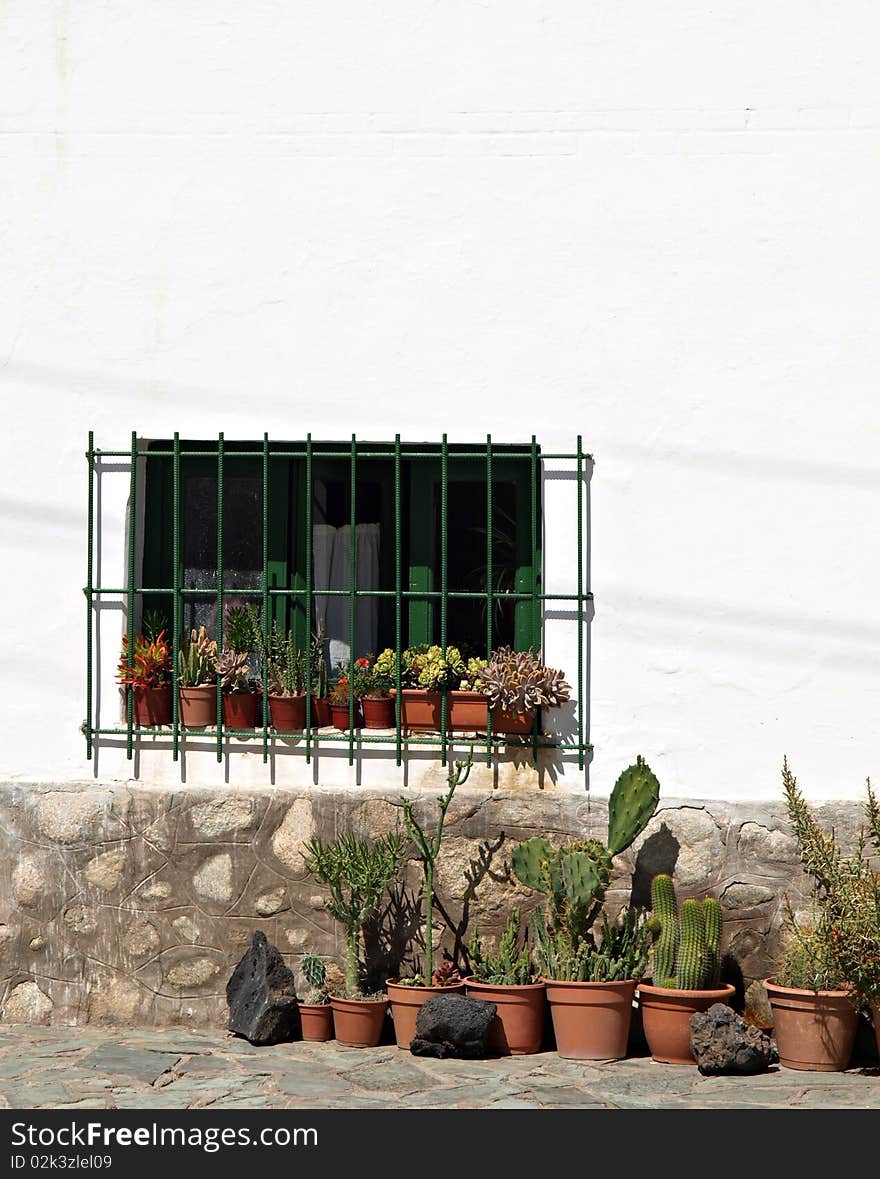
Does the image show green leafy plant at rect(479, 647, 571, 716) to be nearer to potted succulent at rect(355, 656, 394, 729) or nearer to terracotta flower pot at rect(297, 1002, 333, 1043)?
potted succulent at rect(355, 656, 394, 729)

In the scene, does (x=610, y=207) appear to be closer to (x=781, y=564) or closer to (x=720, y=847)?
(x=781, y=564)

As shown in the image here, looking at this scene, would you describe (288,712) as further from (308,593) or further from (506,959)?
(506,959)

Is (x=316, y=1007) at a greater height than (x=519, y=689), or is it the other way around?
(x=519, y=689)

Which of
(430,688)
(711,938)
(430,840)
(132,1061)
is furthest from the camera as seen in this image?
(430,688)

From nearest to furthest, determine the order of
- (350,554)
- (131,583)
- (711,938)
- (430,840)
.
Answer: (711,938)
(430,840)
(131,583)
(350,554)

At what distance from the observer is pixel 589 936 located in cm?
634

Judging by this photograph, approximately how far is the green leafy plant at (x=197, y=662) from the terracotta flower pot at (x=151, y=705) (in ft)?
0.38

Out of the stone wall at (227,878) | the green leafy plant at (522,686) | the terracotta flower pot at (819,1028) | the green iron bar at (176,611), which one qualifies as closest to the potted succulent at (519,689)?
the green leafy plant at (522,686)

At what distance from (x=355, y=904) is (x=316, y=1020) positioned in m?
0.53

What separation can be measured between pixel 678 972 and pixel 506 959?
2.40ft

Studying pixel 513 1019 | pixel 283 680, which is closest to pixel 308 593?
pixel 283 680

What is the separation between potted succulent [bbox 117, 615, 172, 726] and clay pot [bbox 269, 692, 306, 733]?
19.9 inches

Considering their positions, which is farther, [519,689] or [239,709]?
[239,709]

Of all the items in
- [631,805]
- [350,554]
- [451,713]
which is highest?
[350,554]
